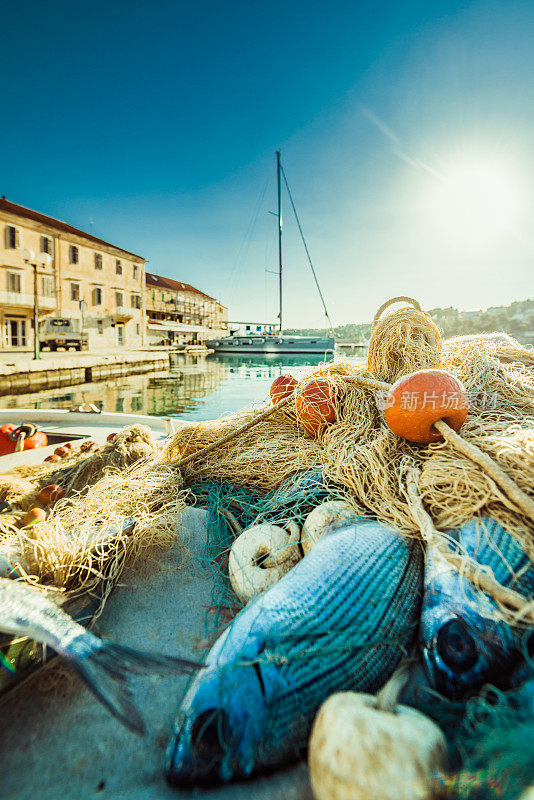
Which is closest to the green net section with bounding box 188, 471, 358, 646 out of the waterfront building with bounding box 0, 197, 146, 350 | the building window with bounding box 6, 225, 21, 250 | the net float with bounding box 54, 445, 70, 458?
the net float with bounding box 54, 445, 70, 458

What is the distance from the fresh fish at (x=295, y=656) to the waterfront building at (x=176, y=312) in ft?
179

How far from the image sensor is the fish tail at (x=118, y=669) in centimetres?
113

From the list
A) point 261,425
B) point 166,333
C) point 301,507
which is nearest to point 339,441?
point 301,507

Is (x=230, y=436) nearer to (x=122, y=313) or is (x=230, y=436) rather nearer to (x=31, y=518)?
(x=31, y=518)

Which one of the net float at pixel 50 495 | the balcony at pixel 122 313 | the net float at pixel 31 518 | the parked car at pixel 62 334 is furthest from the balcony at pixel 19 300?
the net float at pixel 31 518

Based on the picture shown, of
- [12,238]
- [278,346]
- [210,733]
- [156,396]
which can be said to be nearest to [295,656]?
[210,733]

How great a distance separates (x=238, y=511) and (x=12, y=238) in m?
36.0

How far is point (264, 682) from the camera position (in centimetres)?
116

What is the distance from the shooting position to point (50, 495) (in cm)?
323

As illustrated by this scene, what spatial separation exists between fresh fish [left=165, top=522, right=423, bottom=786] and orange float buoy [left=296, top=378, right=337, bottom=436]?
4.52ft

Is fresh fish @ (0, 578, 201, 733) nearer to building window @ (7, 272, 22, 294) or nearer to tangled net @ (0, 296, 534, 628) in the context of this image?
tangled net @ (0, 296, 534, 628)

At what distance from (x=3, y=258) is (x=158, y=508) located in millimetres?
34794

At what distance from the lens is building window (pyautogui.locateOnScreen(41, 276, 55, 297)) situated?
32.7 metres

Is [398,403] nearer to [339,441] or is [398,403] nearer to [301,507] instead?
[339,441]
